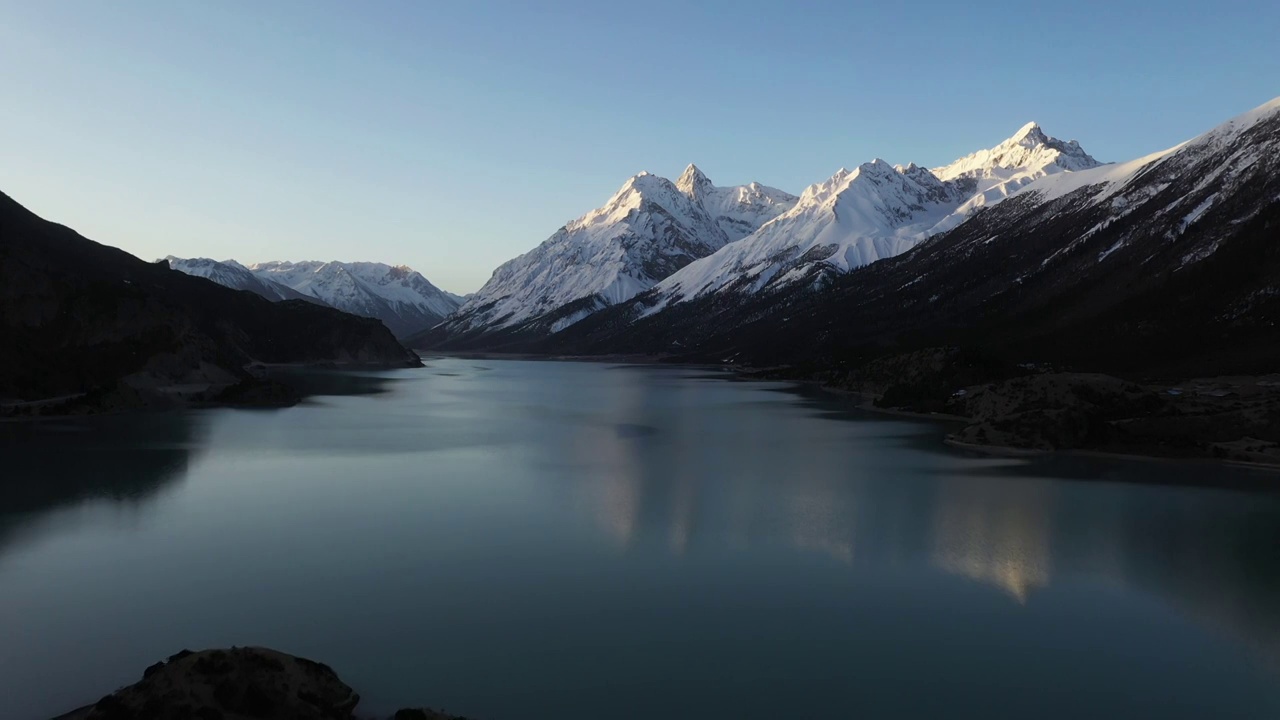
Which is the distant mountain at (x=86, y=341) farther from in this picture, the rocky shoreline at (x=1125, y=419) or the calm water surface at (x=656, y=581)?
the rocky shoreline at (x=1125, y=419)

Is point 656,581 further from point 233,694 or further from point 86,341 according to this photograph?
point 86,341

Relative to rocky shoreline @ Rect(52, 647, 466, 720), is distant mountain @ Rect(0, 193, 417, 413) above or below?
above

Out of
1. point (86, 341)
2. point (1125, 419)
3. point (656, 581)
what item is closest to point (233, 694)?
point (656, 581)

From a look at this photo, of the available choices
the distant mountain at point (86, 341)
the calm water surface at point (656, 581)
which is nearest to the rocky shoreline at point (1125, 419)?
the calm water surface at point (656, 581)

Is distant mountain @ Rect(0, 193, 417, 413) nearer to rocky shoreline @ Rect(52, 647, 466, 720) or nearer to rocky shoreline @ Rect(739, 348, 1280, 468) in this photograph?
rocky shoreline @ Rect(52, 647, 466, 720)

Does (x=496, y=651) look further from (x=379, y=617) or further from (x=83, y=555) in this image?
(x=83, y=555)

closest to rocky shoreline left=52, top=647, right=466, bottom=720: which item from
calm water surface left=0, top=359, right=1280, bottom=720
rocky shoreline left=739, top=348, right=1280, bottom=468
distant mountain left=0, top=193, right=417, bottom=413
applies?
calm water surface left=0, top=359, right=1280, bottom=720
